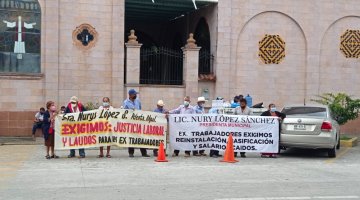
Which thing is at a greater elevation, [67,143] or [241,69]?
[241,69]

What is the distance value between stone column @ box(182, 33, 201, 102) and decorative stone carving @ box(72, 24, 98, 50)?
3.55 meters

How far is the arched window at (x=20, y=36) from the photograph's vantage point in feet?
57.1

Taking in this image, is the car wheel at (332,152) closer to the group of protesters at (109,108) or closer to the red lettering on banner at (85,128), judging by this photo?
the group of protesters at (109,108)

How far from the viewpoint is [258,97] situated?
2045 centimetres

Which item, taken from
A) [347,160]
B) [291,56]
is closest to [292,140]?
[347,160]

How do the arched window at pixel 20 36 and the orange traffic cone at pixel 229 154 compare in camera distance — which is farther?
the arched window at pixel 20 36

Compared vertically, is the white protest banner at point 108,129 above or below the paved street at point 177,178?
above

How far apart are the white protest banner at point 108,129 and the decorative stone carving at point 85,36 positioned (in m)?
5.84

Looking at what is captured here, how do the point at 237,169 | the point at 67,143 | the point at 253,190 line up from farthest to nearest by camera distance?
the point at 67,143, the point at 237,169, the point at 253,190

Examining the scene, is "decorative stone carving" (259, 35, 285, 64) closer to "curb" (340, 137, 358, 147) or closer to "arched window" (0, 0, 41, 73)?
"curb" (340, 137, 358, 147)

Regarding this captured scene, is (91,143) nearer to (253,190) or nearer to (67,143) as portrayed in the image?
(67,143)

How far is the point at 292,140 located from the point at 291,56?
805 centimetres

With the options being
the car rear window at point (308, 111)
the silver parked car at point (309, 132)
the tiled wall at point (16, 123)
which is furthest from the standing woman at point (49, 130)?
the car rear window at point (308, 111)

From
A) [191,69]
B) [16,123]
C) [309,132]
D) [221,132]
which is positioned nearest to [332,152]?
[309,132]
